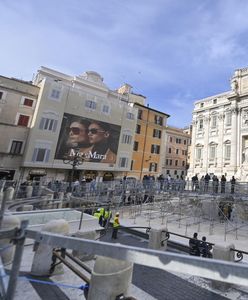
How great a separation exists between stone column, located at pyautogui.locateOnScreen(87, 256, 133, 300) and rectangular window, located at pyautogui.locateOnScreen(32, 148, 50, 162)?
24.0 meters

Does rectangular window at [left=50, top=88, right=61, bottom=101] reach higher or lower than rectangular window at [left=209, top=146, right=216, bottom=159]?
higher

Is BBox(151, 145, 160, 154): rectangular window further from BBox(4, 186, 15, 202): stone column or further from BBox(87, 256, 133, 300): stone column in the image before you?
BBox(87, 256, 133, 300): stone column

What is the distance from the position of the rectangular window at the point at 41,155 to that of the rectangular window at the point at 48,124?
2810mm

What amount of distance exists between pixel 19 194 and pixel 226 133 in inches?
1274

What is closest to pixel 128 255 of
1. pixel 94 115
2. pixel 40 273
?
pixel 40 273

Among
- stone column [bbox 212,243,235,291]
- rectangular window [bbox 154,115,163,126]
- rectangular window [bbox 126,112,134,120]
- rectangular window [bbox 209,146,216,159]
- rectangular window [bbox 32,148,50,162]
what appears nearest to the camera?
stone column [bbox 212,243,235,291]

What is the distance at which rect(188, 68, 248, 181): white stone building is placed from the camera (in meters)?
32.4

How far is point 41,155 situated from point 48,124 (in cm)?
414

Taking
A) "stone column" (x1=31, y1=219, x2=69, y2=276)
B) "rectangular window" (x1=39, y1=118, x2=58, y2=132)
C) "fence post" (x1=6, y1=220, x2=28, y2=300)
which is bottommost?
"stone column" (x1=31, y1=219, x2=69, y2=276)

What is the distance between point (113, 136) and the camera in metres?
32.6

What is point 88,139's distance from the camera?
29.4 meters

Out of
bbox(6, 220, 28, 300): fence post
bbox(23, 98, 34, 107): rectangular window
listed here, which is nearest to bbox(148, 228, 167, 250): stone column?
bbox(6, 220, 28, 300): fence post

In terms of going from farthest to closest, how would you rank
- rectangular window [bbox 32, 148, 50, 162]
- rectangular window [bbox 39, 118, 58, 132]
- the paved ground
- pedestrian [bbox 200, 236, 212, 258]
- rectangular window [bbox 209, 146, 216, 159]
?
rectangular window [bbox 209, 146, 216, 159] → rectangular window [bbox 39, 118, 58, 132] → rectangular window [bbox 32, 148, 50, 162] → pedestrian [bbox 200, 236, 212, 258] → the paved ground

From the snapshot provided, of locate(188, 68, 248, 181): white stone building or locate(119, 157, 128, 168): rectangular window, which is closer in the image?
Result: locate(188, 68, 248, 181): white stone building
